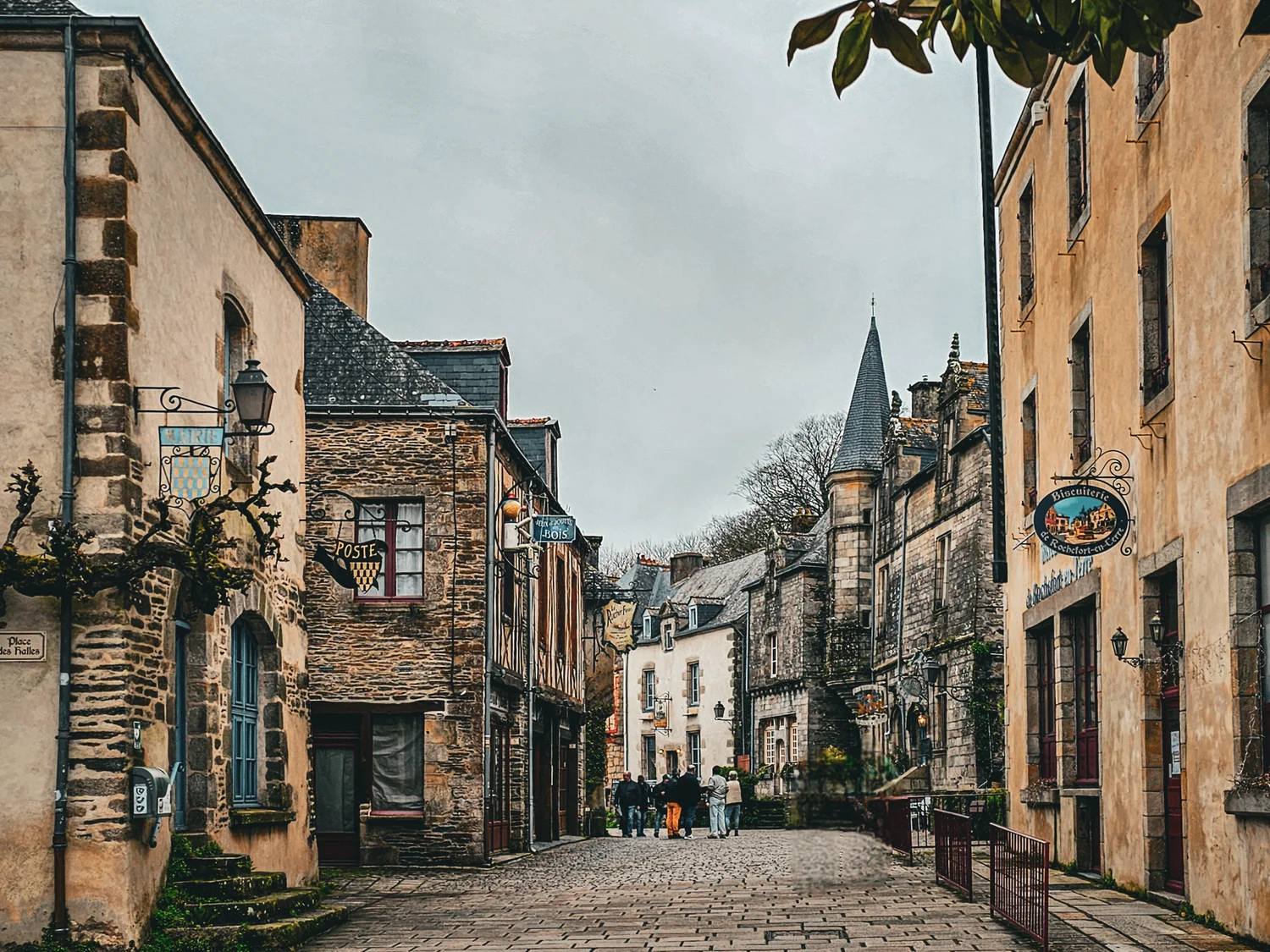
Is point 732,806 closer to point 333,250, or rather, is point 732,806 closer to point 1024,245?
point 333,250

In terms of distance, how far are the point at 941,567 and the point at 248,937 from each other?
2734cm

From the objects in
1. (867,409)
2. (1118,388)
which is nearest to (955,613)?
(867,409)

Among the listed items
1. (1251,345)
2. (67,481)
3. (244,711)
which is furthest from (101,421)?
(1251,345)

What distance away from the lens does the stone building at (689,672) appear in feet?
182

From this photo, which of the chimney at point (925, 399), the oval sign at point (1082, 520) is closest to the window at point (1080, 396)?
the oval sign at point (1082, 520)

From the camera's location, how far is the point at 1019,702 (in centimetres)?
1933

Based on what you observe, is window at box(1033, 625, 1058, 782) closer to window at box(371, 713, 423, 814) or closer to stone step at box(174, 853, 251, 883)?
window at box(371, 713, 423, 814)

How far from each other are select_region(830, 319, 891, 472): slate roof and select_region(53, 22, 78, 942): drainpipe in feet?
117

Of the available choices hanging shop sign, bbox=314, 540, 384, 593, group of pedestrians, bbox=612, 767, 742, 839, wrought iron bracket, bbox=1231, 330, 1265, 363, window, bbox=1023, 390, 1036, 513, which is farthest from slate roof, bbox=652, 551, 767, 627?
wrought iron bracket, bbox=1231, 330, 1265, 363

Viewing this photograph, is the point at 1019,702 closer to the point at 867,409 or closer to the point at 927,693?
the point at 927,693

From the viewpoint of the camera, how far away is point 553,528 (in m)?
23.2

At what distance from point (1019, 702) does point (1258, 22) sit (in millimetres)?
13669

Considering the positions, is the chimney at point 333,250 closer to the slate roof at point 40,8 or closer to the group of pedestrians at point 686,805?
the group of pedestrians at point 686,805

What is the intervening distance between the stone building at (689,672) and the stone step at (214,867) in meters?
41.8
